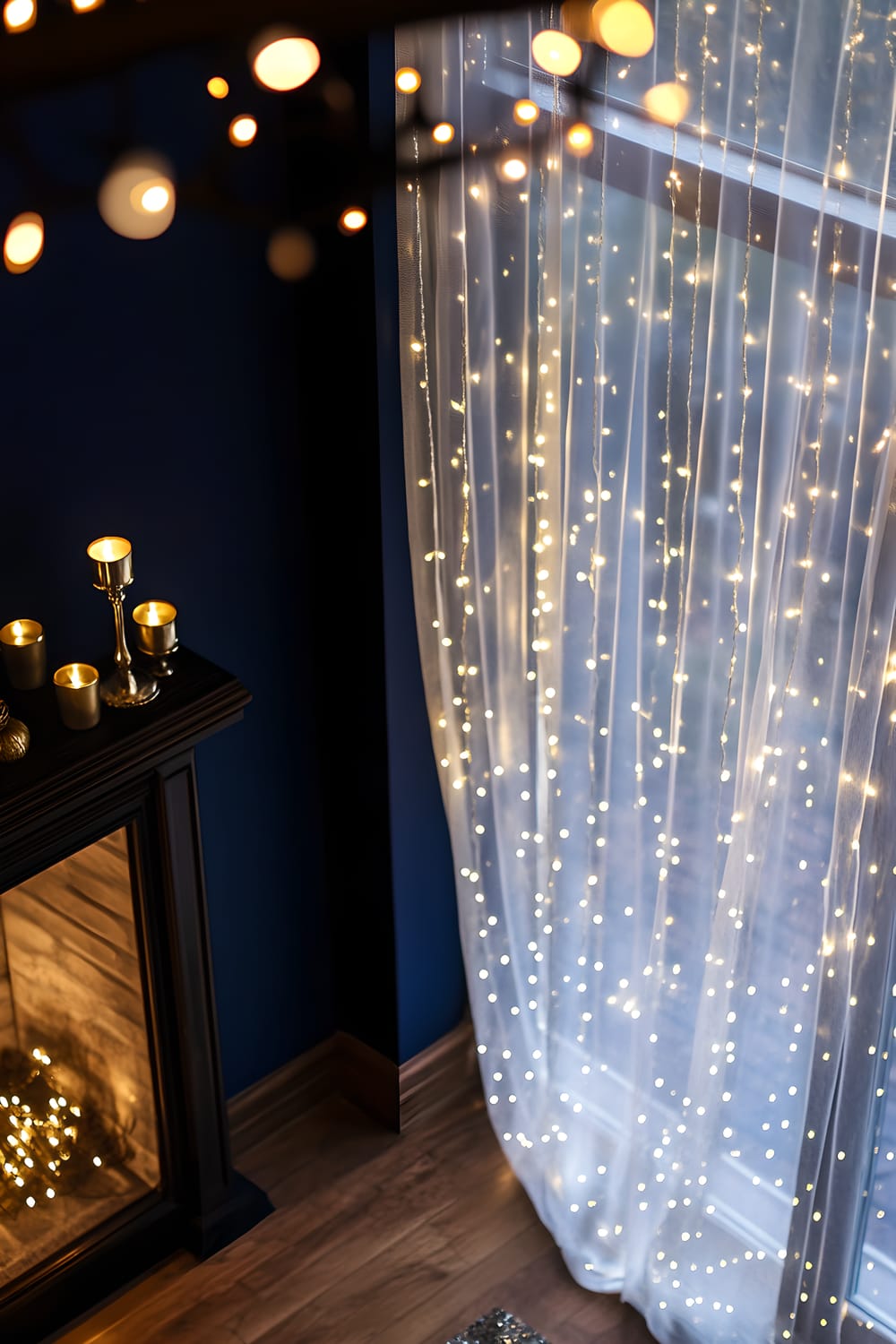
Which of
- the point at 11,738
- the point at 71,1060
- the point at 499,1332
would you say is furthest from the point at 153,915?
the point at 499,1332

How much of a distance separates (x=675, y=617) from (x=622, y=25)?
1784mm

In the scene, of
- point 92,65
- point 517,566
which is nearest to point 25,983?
point 517,566

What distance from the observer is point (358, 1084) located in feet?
10.7

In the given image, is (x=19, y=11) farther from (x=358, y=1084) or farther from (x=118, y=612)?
(x=358, y=1084)

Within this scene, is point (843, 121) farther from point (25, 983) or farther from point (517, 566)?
point (25, 983)

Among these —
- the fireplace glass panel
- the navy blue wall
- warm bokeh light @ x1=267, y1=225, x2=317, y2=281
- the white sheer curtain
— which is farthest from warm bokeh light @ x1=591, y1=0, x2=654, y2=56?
the fireplace glass panel

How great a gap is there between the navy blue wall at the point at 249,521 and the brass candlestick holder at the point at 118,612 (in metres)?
0.10

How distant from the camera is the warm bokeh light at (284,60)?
509 mm

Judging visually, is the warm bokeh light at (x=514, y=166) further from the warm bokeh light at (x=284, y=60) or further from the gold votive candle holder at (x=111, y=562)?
the gold votive candle holder at (x=111, y=562)

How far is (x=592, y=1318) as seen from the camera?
2.79 metres

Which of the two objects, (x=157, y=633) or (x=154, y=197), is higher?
(x=154, y=197)

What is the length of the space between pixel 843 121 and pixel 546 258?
0.57 metres

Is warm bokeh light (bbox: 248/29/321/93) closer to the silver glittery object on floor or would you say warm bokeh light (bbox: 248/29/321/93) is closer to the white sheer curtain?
the white sheer curtain

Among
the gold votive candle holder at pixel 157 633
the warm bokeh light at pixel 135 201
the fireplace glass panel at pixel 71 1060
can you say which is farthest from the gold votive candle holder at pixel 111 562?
the warm bokeh light at pixel 135 201
